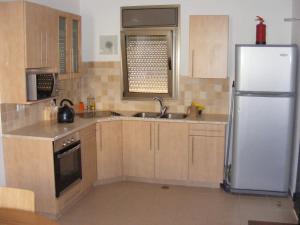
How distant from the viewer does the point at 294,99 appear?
13.4 ft

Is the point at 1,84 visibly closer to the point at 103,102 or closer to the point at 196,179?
the point at 103,102

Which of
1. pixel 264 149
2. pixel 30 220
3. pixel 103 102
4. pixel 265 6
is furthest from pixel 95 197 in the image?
pixel 265 6

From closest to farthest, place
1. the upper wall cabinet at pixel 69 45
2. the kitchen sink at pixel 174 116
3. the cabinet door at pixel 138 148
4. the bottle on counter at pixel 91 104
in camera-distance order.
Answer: the upper wall cabinet at pixel 69 45, the cabinet door at pixel 138 148, the kitchen sink at pixel 174 116, the bottle on counter at pixel 91 104

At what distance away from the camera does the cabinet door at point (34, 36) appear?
11.5 feet

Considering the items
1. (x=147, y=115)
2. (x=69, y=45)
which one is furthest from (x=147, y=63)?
(x=69, y=45)

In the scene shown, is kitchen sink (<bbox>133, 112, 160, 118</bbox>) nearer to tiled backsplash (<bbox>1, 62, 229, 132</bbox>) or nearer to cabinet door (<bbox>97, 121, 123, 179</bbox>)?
tiled backsplash (<bbox>1, 62, 229, 132</bbox>)

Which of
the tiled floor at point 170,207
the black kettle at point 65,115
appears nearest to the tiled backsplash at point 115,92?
the black kettle at point 65,115

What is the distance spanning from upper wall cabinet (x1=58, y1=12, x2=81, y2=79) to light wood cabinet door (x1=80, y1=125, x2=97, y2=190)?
2.49ft

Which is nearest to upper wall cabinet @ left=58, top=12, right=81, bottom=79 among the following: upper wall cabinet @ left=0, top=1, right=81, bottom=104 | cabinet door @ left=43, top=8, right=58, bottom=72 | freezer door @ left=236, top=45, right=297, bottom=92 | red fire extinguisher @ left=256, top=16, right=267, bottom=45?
cabinet door @ left=43, top=8, right=58, bottom=72

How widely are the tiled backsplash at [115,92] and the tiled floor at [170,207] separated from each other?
116 centimetres

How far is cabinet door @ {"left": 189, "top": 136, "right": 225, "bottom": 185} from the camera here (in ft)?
14.7

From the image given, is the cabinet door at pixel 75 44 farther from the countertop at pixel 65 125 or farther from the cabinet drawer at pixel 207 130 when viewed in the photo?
the cabinet drawer at pixel 207 130

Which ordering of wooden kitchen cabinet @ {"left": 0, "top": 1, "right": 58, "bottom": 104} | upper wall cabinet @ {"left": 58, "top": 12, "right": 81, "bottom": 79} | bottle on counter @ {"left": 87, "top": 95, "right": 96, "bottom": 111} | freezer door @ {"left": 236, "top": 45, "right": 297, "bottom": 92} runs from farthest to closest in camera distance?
bottle on counter @ {"left": 87, "top": 95, "right": 96, "bottom": 111}, upper wall cabinet @ {"left": 58, "top": 12, "right": 81, "bottom": 79}, freezer door @ {"left": 236, "top": 45, "right": 297, "bottom": 92}, wooden kitchen cabinet @ {"left": 0, "top": 1, "right": 58, "bottom": 104}

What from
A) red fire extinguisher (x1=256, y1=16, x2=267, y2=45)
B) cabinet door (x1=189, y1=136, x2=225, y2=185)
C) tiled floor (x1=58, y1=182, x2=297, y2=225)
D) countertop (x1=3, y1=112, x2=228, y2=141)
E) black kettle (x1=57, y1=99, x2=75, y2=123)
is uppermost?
red fire extinguisher (x1=256, y1=16, x2=267, y2=45)
